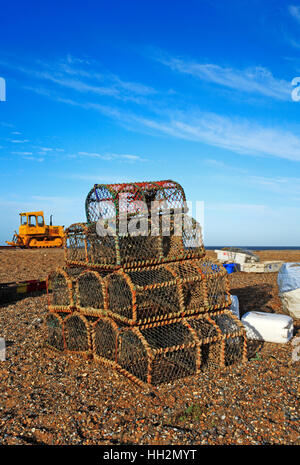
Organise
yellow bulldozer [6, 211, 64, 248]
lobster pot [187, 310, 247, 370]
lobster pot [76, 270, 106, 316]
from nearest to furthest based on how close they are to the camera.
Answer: lobster pot [187, 310, 247, 370]
lobster pot [76, 270, 106, 316]
yellow bulldozer [6, 211, 64, 248]

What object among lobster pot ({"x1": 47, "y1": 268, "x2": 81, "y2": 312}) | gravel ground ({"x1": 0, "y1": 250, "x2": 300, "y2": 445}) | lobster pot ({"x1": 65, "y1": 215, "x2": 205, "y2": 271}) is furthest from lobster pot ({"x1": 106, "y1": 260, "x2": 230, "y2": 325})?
gravel ground ({"x1": 0, "y1": 250, "x2": 300, "y2": 445})

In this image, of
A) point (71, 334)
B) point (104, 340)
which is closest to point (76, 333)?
point (71, 334)

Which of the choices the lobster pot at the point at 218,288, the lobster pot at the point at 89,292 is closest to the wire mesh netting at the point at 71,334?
the lobster pot at the point at 89,292

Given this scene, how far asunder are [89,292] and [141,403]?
2565 mm

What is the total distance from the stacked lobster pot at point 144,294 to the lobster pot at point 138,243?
0.06ft

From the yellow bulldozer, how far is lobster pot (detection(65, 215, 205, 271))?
23678 millimetres

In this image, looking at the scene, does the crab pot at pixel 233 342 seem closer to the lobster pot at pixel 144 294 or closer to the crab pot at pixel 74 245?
the lobster pot at pixel 144 294

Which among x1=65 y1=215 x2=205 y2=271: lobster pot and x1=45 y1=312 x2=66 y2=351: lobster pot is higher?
x1=65 y1=215 x2=205 y2=271: lobster pot

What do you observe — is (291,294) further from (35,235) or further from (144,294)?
(35,235)

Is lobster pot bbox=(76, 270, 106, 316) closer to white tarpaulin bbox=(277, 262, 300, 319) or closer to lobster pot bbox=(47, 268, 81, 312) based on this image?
lobster pot bbox=(47, 268, 81, 312)

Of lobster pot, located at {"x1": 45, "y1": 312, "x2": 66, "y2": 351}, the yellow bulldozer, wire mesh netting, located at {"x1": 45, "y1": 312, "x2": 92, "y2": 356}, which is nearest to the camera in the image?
wire mesh netting, located at {"x1": 45, "y1": 312, "x2": 92, "y2": 356}

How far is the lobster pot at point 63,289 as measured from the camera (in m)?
6.70

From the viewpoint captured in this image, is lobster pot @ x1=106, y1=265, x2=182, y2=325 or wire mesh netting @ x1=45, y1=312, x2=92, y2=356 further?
wire mesh netting @ x1=45, y1=312, x2=92, y2=356

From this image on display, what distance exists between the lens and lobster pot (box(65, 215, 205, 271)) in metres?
6.35
